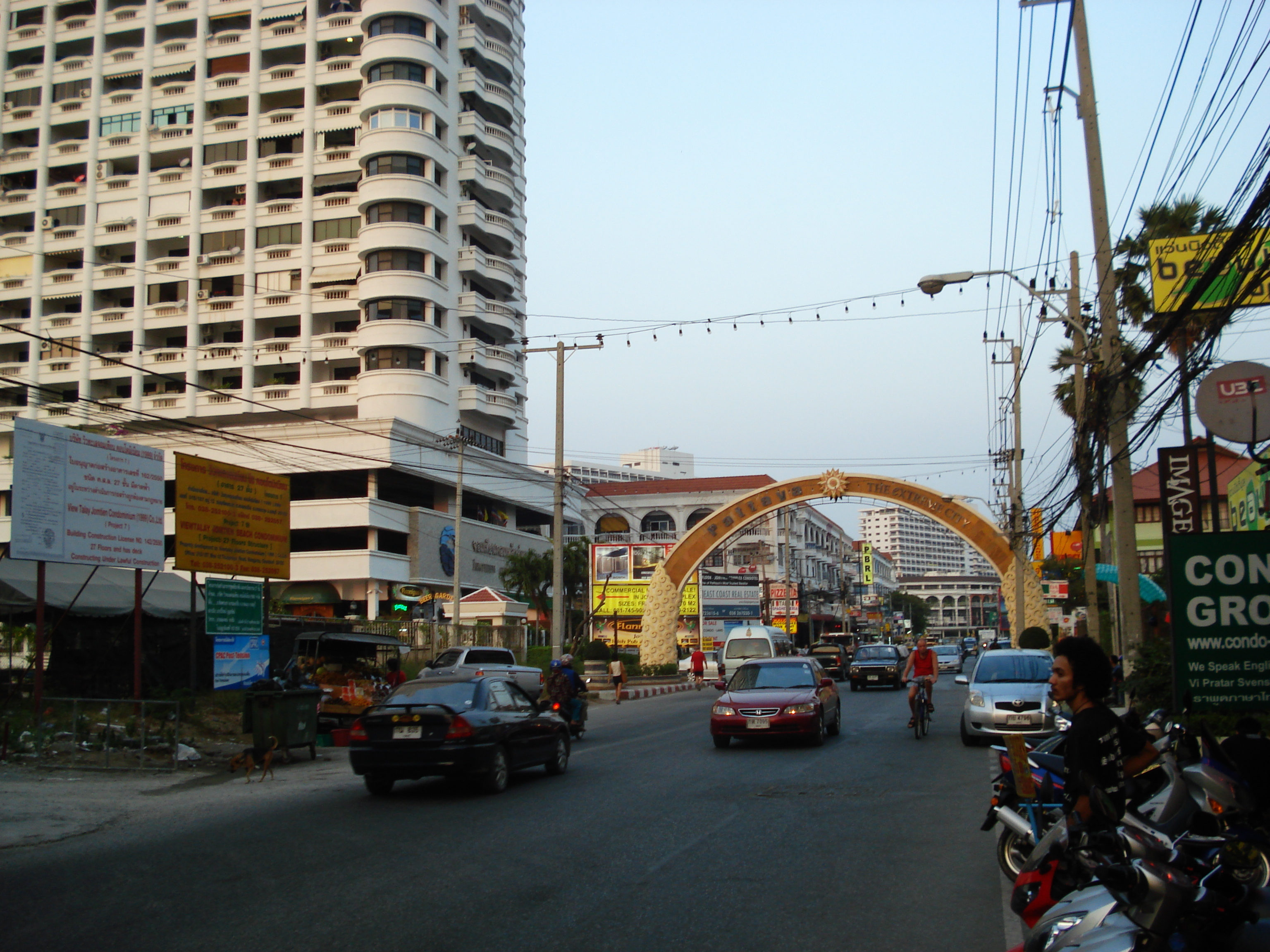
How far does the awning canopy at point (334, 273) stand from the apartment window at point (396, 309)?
11.3ft

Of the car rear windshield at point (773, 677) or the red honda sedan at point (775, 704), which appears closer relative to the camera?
the red honda sedan at point (775, 704)

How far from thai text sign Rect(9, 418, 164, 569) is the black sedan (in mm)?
7691

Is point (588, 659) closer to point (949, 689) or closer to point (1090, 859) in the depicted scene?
point (949, 689)

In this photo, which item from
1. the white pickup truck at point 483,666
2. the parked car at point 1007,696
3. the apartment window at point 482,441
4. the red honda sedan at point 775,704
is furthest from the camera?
the apartment window at point 482,441

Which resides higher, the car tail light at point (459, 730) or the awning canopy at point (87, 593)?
the awning canopy at point (87, 593)

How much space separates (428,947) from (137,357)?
199 feet

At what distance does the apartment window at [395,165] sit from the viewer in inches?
2228

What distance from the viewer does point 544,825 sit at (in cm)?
1031

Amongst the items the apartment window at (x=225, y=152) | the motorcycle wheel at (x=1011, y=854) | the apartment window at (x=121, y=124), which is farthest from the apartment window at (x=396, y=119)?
the motorcycle wheel at (x=1011, y=854)

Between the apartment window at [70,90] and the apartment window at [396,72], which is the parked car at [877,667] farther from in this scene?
the apartment window at [70,90]

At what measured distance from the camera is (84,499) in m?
18.4

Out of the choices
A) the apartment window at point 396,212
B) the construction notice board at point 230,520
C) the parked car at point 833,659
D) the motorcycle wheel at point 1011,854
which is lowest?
the parked car at point 833,659

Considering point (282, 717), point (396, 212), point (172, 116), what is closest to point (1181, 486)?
point (282, 717)

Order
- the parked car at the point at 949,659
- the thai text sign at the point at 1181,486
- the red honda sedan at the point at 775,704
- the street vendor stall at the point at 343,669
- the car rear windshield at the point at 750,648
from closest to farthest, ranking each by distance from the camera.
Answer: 1. the red honda sedan at the point at 775,704
2. the thai text sign at the point at 1181,486
3. the street vendor stall at the point at 343,669
4. the car rear windshield at the point at 750,648
5. the parked car at the point at 949,659
